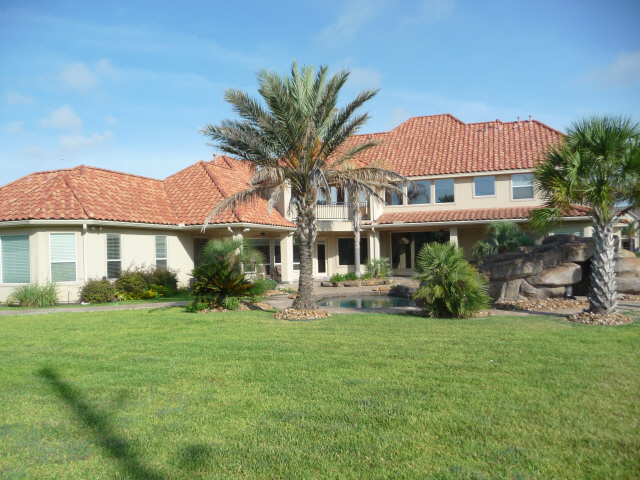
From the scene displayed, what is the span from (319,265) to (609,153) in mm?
19545

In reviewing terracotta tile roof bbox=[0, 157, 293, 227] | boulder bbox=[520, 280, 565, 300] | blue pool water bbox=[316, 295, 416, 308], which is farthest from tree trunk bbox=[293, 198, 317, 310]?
boulder bbox=[520, 280, 565, 300]

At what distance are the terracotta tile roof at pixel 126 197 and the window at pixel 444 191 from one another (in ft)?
28.8

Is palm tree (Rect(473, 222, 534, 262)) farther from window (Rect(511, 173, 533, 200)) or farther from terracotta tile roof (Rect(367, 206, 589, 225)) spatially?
window (Rect(511, 173, 533, 200))

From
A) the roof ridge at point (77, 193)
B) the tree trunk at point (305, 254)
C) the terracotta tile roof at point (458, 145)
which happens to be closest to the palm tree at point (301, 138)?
the tree trunk at point (305, 254)

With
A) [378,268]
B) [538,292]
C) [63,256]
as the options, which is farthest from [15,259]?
[538,292]

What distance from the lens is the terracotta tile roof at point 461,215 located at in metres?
24.3

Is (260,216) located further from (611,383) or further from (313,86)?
(611,383)

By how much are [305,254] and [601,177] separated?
7.57 meters

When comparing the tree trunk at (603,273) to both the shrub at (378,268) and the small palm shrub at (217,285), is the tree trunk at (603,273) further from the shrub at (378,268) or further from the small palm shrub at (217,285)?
the shrub at (378,268)

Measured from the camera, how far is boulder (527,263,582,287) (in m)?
14.7

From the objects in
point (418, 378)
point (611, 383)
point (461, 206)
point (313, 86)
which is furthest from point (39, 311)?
A: point (461, 206)

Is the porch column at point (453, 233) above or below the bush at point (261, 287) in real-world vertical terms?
above

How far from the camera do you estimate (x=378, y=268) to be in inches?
1002

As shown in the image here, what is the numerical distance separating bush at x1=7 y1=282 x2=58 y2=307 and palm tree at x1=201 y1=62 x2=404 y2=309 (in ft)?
26.2
